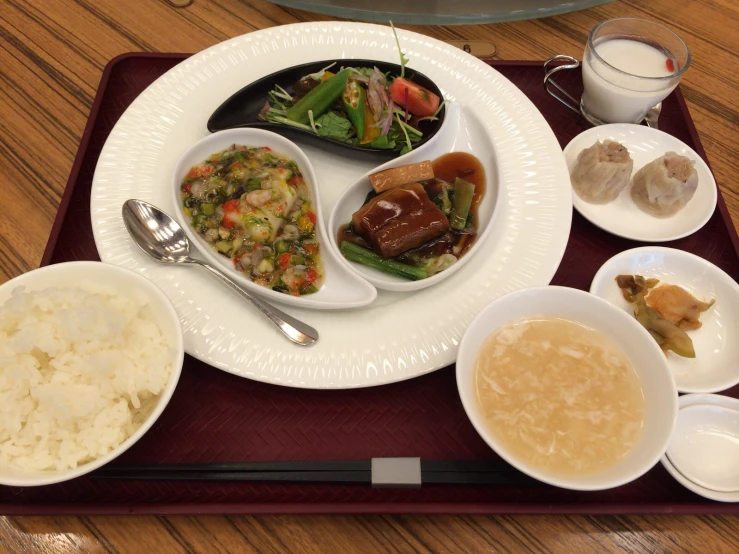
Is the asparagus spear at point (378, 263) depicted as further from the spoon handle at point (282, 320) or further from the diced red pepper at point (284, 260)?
the spoon handle at point (282, 320)

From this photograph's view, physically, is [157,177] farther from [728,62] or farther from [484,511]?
[728,62]

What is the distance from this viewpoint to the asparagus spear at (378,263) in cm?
190

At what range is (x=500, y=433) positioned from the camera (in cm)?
145

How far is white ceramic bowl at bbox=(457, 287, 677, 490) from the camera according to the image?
1357 mm

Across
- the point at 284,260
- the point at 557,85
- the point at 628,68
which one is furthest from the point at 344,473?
the point at 628,68

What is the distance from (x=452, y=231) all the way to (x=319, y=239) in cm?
55

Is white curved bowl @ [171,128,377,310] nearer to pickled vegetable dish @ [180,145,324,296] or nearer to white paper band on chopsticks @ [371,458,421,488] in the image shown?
pickled vegetable dish @ [180,145,324,296]

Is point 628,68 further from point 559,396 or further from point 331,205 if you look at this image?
point 559,396

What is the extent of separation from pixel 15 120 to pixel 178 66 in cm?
87

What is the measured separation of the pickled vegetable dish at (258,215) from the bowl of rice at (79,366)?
0.41m

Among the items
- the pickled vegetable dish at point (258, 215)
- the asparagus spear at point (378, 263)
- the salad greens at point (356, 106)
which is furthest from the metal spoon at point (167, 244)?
the salad greens at point (356, 106)

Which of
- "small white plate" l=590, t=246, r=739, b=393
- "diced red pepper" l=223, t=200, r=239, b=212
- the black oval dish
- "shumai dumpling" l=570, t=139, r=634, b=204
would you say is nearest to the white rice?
"diced red pepper" l=223, t=200, r=239, b=212

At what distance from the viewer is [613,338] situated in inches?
64.1

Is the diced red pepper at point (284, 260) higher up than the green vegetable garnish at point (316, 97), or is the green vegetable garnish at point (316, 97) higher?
the green vegetable garnish at point (316, 97)
